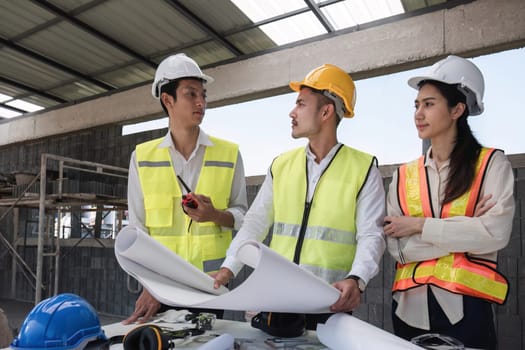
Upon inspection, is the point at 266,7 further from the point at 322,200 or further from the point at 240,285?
the point at 240,285

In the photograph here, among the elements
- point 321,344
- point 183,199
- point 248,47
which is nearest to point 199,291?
point 321,344

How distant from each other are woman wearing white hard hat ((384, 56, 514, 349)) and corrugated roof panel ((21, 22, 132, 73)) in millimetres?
6048

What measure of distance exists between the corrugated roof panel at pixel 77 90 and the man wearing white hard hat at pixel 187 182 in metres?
6.97

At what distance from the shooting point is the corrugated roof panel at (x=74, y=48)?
6598 millimetres

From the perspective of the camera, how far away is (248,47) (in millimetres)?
6574

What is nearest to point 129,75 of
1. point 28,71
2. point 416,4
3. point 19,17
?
point 28,71

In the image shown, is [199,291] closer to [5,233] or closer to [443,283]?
[443,283]

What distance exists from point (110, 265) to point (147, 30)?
4.45 m

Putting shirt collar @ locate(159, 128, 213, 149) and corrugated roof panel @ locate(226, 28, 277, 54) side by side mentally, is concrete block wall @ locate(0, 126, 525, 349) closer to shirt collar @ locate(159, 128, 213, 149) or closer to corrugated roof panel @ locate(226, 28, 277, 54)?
corrugated roof panel @ locate(226, 28, 277, 54)

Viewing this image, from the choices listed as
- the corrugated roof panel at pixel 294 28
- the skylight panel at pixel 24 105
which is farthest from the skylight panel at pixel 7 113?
the corrugated roof panel at pixel 294 28

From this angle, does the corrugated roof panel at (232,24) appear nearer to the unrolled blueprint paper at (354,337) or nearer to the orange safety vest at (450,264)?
the orange safety vest at (450,264)

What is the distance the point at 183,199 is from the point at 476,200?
1172mm

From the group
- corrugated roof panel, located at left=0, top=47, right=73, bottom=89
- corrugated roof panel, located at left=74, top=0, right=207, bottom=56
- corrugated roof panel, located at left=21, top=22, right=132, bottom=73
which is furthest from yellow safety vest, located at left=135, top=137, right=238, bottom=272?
corrugated roof panel, located at left=0, top=47, right=73, bottom=89

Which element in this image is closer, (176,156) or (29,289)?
(176,156)
